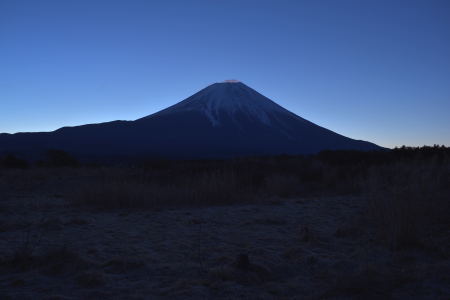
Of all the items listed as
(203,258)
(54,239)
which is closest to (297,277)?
(203,258)

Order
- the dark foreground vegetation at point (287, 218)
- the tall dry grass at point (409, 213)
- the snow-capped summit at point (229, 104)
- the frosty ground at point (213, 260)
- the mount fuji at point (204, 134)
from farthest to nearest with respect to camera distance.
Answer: the snow-capped summit at point (229, 104) < the mount fuji at point (204, 134) < the tall dry grass at point (409, 213) < the dark foreground vegetation at point (287, 218) < the frosty ground at point (213, 260)

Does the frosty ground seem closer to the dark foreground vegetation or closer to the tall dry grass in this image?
the dark foreground vegetation

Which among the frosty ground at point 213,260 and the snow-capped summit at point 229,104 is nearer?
the frosty ground at point 213,260

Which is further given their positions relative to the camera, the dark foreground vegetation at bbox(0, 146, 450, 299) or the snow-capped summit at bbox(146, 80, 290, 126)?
the snow-capped summit at bbox(146, 80, 290, 126)

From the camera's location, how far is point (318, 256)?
3.84 m

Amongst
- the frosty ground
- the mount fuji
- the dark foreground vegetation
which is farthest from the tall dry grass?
the mount fuji

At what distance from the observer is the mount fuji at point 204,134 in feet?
207

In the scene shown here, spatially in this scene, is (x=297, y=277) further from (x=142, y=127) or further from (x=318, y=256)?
(x=142, y=127)

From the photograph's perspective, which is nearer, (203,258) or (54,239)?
(203,258)

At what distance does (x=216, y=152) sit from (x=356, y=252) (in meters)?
57.9

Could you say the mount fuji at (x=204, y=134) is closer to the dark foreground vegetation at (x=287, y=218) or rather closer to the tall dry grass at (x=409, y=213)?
the dark foreground vegetation at (x=287, y=218)

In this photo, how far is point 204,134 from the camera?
7212 centimetres

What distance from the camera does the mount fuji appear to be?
63.0m

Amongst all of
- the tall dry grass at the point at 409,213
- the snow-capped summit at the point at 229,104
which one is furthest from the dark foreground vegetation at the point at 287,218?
the snow-capped summit at the point at 229,104
